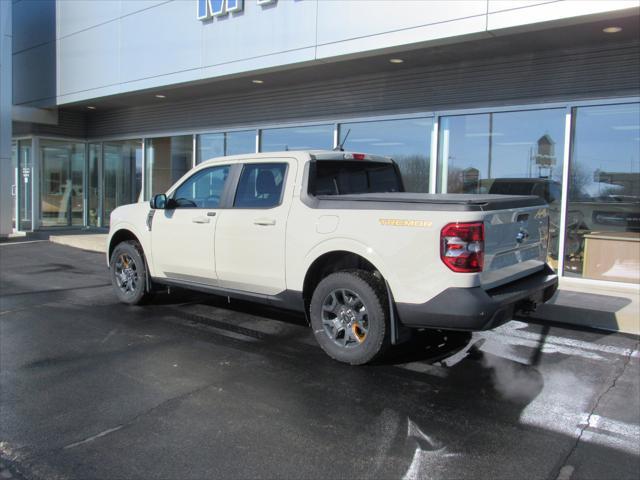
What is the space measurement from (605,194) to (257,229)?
18.9 feet

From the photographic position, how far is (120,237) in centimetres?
762

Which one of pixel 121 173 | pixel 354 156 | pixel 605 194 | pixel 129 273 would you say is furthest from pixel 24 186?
pixel 605 194

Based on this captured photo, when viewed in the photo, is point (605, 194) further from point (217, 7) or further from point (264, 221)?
point (217, 7)

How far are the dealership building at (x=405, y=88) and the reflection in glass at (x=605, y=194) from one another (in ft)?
0.07

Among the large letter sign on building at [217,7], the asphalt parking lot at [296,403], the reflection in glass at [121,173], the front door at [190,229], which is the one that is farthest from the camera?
the reflection in glass at [121,173]

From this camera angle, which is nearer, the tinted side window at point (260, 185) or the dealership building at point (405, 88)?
the tinted side window at point (260, 185)

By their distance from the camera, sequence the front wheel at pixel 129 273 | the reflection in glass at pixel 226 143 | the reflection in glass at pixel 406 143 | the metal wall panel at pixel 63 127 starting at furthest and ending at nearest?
the metal wall panel at pixel 63 127
the reflection in glass at pixel 226 143
the reflection in glass at pixel 406 143
the front wheel at pixel 129 273

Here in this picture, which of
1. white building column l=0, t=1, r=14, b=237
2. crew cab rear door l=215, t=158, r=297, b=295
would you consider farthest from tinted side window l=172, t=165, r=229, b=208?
white building column l=0, t=1, r=14, b=237

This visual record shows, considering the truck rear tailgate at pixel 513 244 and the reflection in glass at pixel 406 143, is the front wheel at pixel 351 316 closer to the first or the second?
the truck rear tailgate at pixel 513 244

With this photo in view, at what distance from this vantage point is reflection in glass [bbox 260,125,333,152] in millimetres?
11914

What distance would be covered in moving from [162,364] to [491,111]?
22.8 ft

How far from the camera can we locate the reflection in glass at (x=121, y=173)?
16969 millimetres

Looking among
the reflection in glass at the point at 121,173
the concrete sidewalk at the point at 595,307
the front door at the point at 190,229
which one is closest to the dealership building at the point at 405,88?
the concrete sidewalk at the point at 595,307

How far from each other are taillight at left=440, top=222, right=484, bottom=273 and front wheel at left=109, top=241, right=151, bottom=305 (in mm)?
4230
